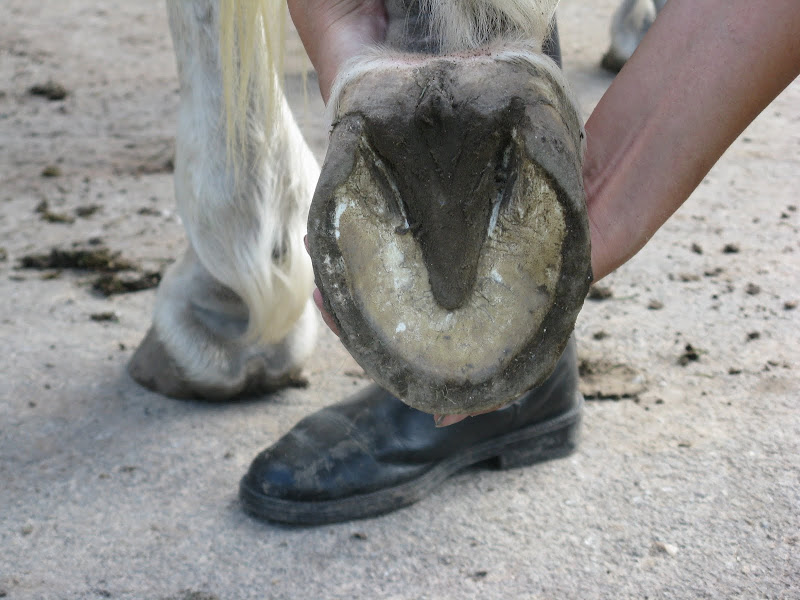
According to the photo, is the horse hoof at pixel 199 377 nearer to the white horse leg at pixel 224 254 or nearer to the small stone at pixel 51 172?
the white horse leg at pixel 224 254

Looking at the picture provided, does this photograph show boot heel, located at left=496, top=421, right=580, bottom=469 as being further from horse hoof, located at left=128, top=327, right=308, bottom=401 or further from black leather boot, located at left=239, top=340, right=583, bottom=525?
horse hoof, located at left=128, top=327, right=308, bottom=401

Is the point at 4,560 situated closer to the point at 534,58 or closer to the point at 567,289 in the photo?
the point at 567,289

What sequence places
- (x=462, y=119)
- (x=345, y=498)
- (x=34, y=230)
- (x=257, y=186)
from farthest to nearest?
(x=34, y=230), (x=257, y=186), (x=345, y=498), (x=462, y=119)

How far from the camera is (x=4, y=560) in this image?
1479 mm

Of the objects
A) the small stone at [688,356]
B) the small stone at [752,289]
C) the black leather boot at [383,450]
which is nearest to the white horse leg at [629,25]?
the small stone at [752,289]

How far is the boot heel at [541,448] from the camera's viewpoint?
68.1 inches

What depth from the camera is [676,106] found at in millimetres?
1268

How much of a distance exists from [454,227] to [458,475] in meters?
0.77

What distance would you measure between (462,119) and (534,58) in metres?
→ 0.14

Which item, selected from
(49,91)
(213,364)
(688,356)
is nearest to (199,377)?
(213,364)

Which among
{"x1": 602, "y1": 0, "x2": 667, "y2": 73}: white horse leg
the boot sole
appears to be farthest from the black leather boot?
{"x1": 602, "y1": 0, "x2": 667, "y2": 73}: white horse leg

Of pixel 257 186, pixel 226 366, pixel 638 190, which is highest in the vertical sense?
pixel 638 190

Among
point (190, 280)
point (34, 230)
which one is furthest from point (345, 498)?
point (34, 230)

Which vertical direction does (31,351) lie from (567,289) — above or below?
below
